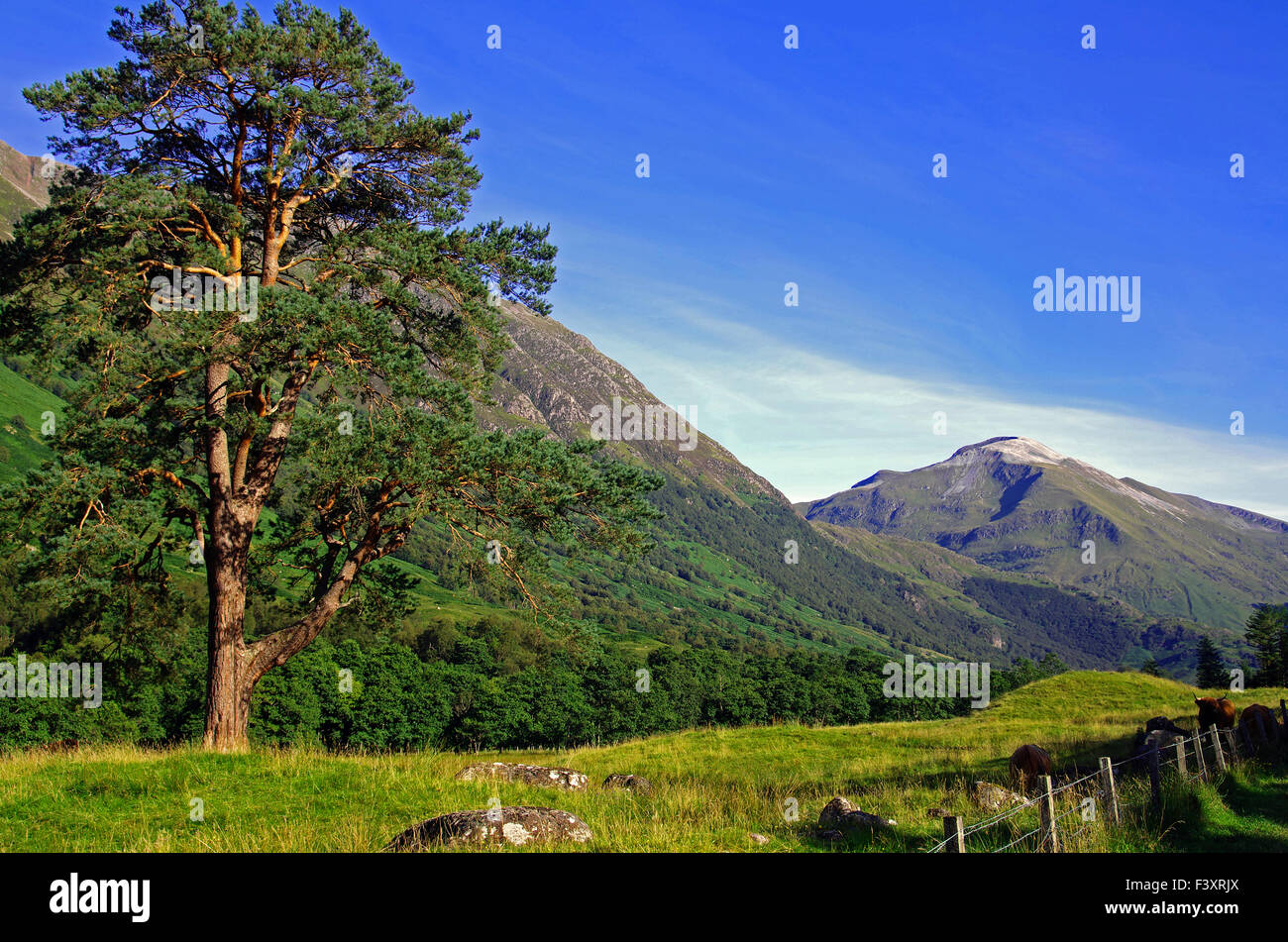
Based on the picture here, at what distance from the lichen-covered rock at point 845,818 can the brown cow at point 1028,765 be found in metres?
6.86

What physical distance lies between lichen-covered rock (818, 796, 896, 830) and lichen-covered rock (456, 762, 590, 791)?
210 inches

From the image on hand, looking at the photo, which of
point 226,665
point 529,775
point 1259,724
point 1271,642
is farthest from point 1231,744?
point 1271,642

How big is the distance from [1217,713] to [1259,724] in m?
2.01

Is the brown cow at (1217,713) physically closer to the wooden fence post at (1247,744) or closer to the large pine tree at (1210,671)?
the wooden fence post at (1247,744)

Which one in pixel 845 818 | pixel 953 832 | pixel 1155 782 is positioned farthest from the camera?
pixel 1155 782

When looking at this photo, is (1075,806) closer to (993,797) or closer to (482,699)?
(993,797)

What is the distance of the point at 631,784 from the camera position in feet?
53.1

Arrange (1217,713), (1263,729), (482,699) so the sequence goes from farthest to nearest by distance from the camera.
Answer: (482,699), (1217,713), (1263,729)

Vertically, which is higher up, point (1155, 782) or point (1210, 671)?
point (1155, 782)

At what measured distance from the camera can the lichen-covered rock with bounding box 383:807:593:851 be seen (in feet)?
29.8
